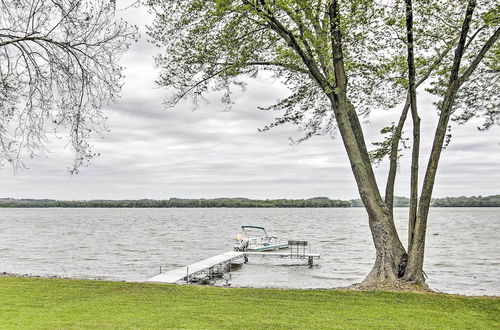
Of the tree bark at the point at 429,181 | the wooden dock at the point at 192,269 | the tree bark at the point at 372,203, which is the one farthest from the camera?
the wooden dock at the point at 192,269

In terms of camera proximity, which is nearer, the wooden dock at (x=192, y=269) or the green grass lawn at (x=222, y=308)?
the green grass lawn at (x=222, y=308)

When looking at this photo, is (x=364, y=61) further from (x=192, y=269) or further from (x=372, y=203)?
(x=192, y=269)

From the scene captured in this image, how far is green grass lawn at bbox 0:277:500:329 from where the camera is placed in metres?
8.35

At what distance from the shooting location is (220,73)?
1369cm

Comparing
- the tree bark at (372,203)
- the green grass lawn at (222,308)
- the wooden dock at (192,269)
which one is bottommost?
the wooden dock at (192,269)

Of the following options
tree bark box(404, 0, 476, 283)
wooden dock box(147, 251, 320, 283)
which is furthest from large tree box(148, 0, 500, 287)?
wooden dock box(147, 251, 320, 283)

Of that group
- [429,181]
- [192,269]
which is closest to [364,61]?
[429,181]

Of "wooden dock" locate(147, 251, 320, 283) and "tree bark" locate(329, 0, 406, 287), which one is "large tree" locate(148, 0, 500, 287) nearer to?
"tree bark" locate(329, 0, 406, 287)

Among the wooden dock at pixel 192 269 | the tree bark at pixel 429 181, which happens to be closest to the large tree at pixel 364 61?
the tree bark at pixel 429 181

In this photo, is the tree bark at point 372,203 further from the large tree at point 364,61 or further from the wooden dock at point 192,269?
the wooden dock at point 192,269

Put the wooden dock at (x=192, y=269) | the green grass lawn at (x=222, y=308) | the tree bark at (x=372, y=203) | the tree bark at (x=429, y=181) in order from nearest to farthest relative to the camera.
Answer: the green grass lawn at (x=222, y=308)
the tree bark at (x=429, y=181)
the tree bark at (x=372, y=203)
the wooden dock at (x=192, y=269)

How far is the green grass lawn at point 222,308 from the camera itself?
835 cm

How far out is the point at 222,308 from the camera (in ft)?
31.9

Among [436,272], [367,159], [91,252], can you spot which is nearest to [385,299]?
[367,159]
